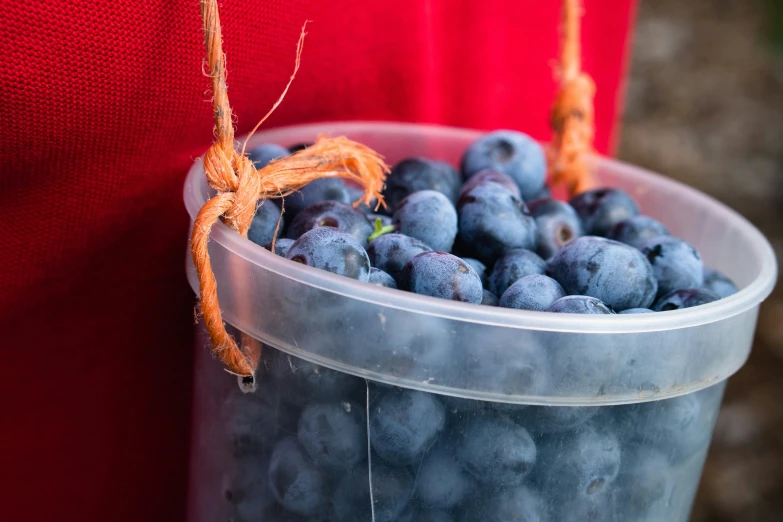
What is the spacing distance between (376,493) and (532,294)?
0.75ft

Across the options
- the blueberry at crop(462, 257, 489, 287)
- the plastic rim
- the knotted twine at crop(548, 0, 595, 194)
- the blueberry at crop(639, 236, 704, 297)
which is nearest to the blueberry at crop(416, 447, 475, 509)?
the plastic rim

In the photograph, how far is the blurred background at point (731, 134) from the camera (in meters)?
2.32

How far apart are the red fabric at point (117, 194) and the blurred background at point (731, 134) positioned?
175 cm

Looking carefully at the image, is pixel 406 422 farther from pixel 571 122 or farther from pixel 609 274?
pixel 571 122

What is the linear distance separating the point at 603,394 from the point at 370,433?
19cm

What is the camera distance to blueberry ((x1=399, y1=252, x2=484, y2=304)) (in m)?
0.67

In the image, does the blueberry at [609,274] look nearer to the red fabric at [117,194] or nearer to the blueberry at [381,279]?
the blueberry at [381,279]

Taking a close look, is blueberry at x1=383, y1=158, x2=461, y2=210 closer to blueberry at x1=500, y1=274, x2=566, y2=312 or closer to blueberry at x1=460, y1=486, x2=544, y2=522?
blueberry at x1=500, y1=274, x2=566, y2=312

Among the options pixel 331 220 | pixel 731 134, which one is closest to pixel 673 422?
pixel 331 220

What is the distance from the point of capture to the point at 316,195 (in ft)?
2.81

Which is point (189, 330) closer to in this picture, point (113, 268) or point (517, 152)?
point (113, 268)

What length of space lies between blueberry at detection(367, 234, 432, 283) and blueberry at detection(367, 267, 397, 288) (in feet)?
0.05

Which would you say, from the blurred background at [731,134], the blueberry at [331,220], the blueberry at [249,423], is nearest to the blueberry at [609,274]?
the blueberry at [331,220]

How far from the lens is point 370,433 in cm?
61
